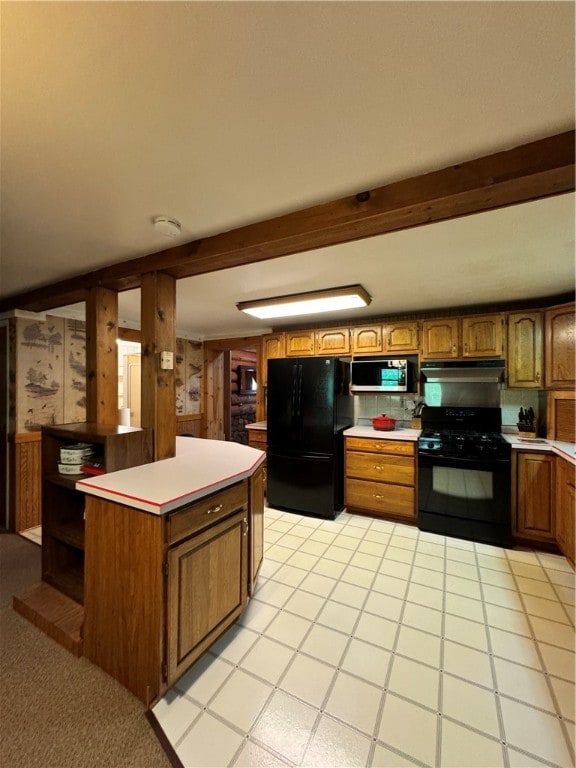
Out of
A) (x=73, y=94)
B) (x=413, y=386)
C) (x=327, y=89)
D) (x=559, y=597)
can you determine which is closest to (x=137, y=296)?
(x=73, y=94)

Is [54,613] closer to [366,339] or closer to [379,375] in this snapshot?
[379,375]

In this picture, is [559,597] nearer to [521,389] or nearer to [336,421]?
[521,389]

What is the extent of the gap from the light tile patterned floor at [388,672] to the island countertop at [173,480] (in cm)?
89

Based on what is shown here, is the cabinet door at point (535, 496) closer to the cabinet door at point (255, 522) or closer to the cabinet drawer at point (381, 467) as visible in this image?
the cabinet drawer at point (381, 467)

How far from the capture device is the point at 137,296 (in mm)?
3074

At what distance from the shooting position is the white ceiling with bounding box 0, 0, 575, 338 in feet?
2.45

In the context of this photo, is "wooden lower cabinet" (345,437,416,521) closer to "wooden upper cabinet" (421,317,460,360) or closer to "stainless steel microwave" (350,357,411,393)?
"stainless steel microwave" (350,357,411,393)

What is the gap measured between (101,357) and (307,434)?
6.78 ft

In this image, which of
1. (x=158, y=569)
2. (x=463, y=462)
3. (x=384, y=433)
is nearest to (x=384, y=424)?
(x=384, y=433)

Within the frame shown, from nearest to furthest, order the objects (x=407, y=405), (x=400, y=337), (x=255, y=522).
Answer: (x=255, y=522), (x=400, y=337), (x=407, y=405)

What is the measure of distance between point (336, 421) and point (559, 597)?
2.09m

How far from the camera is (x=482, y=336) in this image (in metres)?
3.21

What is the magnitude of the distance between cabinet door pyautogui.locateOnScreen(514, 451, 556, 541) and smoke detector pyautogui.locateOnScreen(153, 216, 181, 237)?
3.23m

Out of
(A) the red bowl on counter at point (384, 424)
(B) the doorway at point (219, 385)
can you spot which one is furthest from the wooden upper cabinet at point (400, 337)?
(B) the doorway at point (219, 385)
